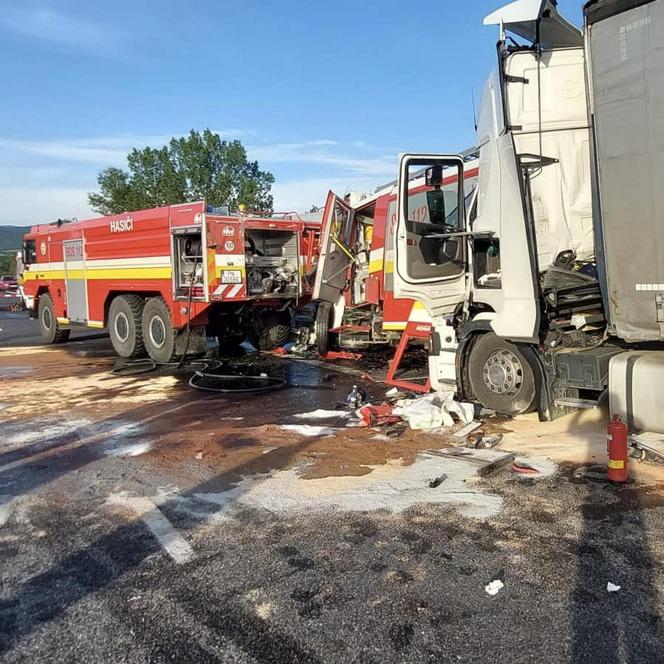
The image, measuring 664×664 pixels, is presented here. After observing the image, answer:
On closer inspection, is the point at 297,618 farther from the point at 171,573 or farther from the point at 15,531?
the point at 15,531

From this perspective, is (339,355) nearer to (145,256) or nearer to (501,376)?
(145,256)

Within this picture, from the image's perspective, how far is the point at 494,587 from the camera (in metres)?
3.21

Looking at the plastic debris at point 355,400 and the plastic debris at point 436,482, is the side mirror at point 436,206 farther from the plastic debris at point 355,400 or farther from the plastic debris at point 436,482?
the plastic debris at point 436,482

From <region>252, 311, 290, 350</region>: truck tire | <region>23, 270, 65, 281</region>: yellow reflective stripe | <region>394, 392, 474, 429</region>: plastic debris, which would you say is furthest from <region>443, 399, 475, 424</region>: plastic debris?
<region>23, 270, 65, 281</region>: yellow reflective stripe

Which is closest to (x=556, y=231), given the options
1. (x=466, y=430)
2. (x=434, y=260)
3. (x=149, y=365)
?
(x=434, y=260)

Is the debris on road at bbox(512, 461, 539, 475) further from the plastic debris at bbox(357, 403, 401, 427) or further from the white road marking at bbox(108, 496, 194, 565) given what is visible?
the white road marking at bbox(108, 496, 194, 565)

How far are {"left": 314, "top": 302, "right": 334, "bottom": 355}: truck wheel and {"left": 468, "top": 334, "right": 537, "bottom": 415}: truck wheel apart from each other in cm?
507

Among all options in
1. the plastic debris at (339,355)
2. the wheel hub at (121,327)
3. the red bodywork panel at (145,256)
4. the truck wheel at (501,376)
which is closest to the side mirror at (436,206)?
the truck wheel at (501,376)

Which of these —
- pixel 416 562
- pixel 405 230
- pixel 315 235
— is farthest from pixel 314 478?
pixel 315 235

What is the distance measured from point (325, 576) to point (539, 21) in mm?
5112

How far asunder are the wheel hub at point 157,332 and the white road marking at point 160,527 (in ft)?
25.0

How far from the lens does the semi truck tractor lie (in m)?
5.11

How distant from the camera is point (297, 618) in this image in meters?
3.00

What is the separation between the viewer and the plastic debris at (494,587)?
317 cm
